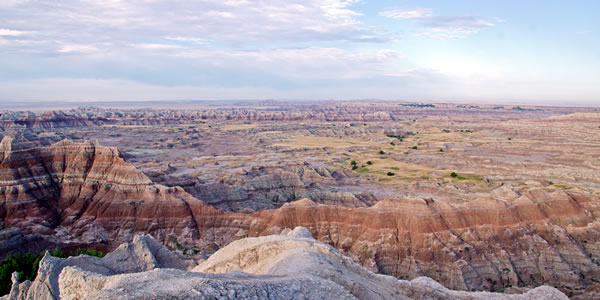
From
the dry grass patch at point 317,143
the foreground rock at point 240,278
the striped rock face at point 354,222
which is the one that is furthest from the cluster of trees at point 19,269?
the dry grass patch at point 317,143

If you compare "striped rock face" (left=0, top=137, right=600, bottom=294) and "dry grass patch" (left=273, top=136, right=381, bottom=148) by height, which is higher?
"striped rock face" (left=0, top=137, right=600, bottom=294)

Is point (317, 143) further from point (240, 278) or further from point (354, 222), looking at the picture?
point (240, 278)

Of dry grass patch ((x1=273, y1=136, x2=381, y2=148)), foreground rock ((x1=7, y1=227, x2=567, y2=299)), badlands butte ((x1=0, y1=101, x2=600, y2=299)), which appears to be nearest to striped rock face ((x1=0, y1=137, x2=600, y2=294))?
badlands butte ((x1=0, y1=101, x2=600, y2=299))

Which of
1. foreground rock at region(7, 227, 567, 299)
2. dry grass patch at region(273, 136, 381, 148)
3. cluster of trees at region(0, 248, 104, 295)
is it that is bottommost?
dry grass patch at region(273, 136, 381, 148)

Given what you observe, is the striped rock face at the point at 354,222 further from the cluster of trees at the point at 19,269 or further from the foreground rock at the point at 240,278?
the foreground rock at the point at 240,278

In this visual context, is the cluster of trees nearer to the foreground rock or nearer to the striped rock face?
the striped rock face

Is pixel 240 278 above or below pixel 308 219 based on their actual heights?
above

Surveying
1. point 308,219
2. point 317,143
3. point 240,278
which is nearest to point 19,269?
point 240,278

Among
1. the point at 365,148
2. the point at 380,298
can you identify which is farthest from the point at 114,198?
the point at 365,148
